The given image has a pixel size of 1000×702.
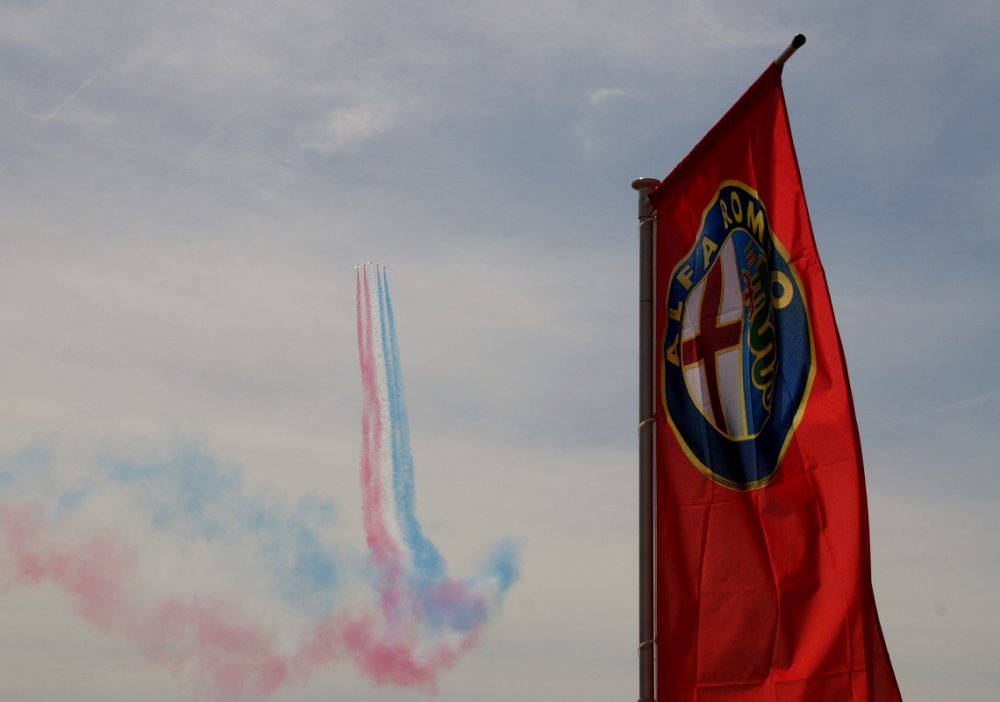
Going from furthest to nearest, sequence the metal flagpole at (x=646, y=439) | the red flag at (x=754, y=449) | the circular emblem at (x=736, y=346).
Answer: the metal flagpole at (x=646, y=439) → the circular emblem at (x=736, y=346) → the red flag at (x=754, y=449)

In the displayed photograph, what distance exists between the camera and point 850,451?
41.7ft

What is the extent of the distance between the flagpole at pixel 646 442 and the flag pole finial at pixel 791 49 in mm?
2538

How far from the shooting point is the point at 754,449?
1379 cm

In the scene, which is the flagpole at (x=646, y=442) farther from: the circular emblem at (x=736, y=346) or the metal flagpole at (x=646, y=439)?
the circular emblem at (x=736, y=346)

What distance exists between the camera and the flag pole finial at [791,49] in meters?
13.5

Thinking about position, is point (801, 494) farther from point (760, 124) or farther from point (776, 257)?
point (760, 124)

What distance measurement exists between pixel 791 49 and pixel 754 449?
465 cm

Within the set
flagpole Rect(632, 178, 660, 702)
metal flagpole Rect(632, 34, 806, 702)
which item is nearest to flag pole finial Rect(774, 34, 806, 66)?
metal flagpole Rect(632, 34, 806, 702)

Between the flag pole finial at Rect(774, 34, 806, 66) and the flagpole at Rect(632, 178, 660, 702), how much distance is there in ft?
8.33

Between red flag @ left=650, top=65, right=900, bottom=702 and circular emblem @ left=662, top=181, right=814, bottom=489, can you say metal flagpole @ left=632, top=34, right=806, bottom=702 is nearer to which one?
red flag @ left=650, top=65, right=900, bottom=702

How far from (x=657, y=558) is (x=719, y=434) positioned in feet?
5.68

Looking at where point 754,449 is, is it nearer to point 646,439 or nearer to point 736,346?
point 736,346

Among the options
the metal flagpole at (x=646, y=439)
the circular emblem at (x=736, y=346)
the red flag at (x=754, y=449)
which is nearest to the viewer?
the red flag at (x=754, y=449)

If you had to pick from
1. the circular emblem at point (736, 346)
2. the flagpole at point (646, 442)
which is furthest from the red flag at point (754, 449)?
the flagpole at point (646, 442)
